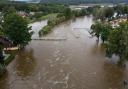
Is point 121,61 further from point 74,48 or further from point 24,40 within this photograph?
point 24,40

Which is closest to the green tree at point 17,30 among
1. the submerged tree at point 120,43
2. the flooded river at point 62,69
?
the flooded river at point 62,69

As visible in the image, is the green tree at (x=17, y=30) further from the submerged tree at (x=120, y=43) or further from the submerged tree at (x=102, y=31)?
the submerged tree at (x=120, y=43)

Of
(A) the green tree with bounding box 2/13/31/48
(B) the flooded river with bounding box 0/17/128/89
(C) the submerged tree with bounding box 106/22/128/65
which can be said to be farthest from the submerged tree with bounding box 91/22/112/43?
(A) the green tree with bounding box 2/13/31/48

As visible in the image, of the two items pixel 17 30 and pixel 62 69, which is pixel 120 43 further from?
pixel 17 30

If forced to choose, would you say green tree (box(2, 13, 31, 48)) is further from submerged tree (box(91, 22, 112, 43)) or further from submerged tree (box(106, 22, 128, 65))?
submerged tree (box(106, 22, 128, 65))

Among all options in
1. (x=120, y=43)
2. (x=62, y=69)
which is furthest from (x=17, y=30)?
(x=120, y=43)

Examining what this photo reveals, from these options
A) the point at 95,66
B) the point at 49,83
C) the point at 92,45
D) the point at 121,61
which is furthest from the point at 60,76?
the point at 92,45
